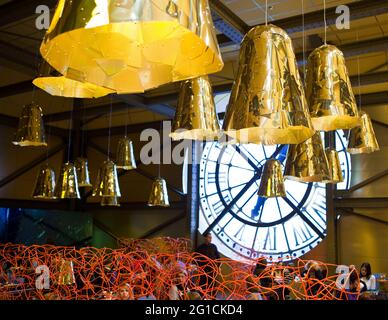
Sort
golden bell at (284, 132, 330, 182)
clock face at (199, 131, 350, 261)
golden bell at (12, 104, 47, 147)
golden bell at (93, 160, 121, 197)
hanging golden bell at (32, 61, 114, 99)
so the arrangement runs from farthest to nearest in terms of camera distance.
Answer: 1. clock face at (199, 131, 350, 261)
2. golden bell at (93, 160, 121, 197)
3. golden bell at (12, 104, 47, 147)
4. golden bell at (284, 132, 330, 182)
5. hanging golden bell at (32, 61, 114, 99)

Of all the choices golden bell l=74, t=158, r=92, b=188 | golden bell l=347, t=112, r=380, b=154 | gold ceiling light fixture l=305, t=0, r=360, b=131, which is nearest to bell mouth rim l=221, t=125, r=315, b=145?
gold ceiling light fixture l=305, t=0, r=360, b=131

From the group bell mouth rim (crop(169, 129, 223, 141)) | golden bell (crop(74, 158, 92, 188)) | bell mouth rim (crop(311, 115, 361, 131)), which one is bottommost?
bell mouth rim (crop(311, 115, 361, 131))

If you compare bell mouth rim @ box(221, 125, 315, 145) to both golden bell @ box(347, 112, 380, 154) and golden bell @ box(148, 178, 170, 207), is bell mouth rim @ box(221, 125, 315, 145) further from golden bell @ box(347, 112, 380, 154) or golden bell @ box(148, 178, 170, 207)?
golden bell @ box(148, 178, 170, 207)

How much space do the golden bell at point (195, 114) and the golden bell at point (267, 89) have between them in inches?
29.0

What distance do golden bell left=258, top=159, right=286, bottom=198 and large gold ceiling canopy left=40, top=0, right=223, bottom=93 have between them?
3.54 m

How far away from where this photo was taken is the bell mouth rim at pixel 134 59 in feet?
2.97

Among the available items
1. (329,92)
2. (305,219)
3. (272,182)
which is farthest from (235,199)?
(329,92)

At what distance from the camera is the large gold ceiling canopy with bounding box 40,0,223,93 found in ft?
2.53

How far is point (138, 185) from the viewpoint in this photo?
44.1 ft

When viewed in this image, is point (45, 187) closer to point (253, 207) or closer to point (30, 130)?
point (30, 130)

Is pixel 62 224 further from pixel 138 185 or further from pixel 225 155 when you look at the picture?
pixel 225 155
